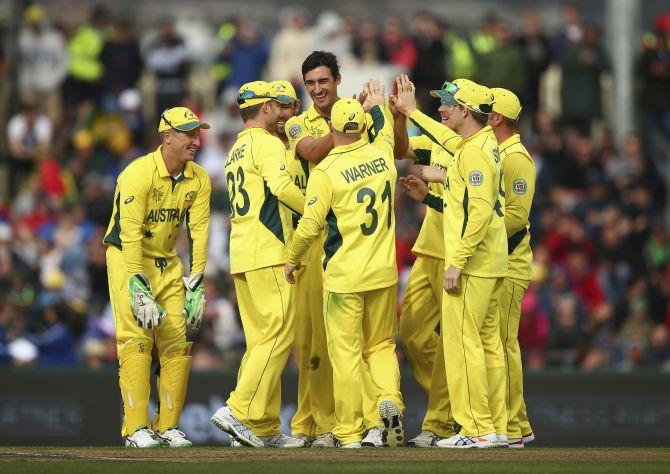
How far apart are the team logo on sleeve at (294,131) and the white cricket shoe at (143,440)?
270 cm

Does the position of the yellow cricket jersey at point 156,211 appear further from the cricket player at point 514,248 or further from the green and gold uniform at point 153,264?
the cricket player at point 514,248

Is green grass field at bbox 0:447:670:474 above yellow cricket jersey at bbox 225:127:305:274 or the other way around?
the other way around

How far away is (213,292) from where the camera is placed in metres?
20.3

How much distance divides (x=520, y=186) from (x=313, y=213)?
1.87 metres

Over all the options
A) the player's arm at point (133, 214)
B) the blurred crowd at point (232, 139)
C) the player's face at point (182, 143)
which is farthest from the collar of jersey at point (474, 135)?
the blurred crowd at point (232, 139)

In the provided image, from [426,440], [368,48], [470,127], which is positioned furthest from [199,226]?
[368,48]

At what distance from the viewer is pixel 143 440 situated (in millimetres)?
12828

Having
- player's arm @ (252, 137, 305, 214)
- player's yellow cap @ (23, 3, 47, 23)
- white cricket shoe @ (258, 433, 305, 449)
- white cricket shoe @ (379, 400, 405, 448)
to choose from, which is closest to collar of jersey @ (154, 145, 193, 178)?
player's arm @ (252, 137, 305, 214)

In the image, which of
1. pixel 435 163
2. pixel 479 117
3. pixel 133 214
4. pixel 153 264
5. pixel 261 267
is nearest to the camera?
pixel 479 117

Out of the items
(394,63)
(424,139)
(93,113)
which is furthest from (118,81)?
(424,139)

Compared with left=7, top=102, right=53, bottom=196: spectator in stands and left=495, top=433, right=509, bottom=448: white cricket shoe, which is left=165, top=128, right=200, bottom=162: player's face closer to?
left=495, top=433, right=509, bottom=448: white cricket shoe

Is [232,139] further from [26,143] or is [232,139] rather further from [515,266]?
[515,266]

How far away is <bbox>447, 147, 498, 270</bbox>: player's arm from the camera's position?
1207cm

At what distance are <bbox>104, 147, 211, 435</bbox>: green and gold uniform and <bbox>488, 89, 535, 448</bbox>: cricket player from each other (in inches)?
99.3
